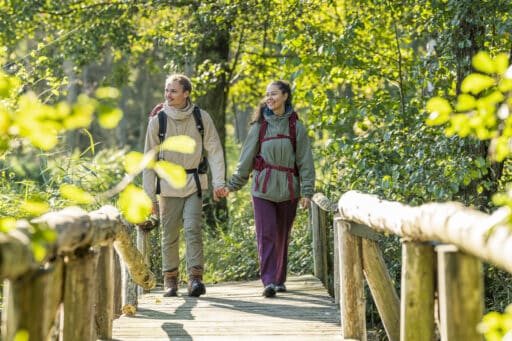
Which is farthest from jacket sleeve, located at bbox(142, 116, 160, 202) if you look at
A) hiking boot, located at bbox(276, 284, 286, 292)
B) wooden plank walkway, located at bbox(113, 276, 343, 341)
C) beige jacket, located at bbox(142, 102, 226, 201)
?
hiking boot, located at bbox(276, 284, 286, 292)

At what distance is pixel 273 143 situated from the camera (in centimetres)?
798

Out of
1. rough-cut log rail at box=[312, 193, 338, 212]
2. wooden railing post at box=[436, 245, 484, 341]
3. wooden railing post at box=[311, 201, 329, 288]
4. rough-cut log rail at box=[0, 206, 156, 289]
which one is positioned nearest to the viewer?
rough-cut log rail at box=[0, 206, 156, 289]

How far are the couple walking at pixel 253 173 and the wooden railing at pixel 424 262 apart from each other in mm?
2332

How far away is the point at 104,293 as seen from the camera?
543cm

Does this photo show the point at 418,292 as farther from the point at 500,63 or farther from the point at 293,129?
the point at 293,129

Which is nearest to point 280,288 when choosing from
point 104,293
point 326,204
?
point 326,204

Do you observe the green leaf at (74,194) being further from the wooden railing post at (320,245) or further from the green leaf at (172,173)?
the wooden railing post at (320,245)

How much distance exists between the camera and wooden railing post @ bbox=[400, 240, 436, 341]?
13.1 feet

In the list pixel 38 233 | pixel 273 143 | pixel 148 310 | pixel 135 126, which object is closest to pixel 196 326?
pixel 148 310

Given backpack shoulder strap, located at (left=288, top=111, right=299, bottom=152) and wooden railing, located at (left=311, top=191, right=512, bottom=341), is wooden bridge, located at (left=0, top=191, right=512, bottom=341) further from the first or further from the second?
backpack shoulder strap, located at (left=288, top=111, right=299, bottom=152)

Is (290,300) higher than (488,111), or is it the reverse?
(488,111)

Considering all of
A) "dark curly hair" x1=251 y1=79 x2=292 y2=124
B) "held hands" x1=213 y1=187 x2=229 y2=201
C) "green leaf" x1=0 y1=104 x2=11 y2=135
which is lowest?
Result: "green leaf" x1=0 y1=104 x2=11 y2=135

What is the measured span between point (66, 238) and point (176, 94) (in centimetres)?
430

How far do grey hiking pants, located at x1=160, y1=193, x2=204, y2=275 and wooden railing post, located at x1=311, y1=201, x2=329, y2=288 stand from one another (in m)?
1.83
